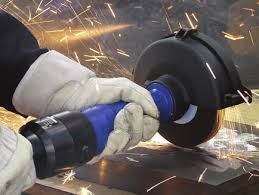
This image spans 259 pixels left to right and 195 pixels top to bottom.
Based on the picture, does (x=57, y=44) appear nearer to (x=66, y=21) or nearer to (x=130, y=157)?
(x=66, y=21)

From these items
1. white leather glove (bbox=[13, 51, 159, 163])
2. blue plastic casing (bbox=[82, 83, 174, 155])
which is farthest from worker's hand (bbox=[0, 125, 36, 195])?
white leather glove (bbox=[13, 51, 159, 163])

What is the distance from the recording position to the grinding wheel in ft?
4.98

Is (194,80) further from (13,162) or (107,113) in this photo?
(13,162)

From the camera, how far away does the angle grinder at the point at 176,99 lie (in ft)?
4.05

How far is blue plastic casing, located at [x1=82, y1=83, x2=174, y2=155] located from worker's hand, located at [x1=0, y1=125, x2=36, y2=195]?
1.01ft

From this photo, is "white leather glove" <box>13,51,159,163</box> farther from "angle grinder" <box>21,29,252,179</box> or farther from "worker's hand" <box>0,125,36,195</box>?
"worker's hand" <box>0,125,36,195</box>

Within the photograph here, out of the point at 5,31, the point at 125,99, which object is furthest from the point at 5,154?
the point at 5,31

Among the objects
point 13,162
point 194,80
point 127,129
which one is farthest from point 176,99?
point 13,162

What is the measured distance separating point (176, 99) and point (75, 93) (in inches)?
12.6

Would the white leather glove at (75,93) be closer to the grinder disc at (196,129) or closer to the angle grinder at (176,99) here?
the angle grinder at (176,99)

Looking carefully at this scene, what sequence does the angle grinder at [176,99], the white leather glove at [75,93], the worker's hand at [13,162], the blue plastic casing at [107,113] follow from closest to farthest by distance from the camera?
the worker's hand at [13,162], the angle grinder at [176,99], the blue plastic casing at [107,113], the white leather glove at [75,93]

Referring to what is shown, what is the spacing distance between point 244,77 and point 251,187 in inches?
60.4

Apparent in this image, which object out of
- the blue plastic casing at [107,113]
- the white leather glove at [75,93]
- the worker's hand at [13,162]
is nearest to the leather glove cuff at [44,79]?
the white leather glove at [75,93]

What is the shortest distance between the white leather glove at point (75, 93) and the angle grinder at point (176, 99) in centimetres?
4
